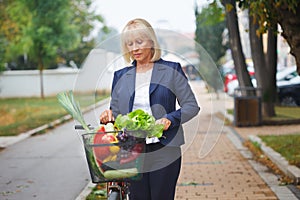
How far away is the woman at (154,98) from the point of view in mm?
4039

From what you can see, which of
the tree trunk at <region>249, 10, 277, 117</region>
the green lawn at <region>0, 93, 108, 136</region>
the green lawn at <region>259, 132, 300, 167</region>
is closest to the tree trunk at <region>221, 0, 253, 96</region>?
the tree trunk at <region>249, 10, 277, 117</region>

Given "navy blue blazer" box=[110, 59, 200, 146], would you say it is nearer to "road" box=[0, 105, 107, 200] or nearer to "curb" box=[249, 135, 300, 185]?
"road" box=[0, 105, 107, 200]

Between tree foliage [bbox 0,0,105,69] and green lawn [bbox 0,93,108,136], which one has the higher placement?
tree foliage [bbox 0,0,105,69]

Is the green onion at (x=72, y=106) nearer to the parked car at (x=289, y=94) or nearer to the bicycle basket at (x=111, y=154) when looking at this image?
the bicycle basket at (x=111, y=154)

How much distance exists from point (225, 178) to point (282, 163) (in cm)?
110

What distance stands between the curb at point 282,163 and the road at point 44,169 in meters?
3.09

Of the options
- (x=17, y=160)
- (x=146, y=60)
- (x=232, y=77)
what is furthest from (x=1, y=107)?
(x=146, y=60)

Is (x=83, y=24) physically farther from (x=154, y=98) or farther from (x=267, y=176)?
Answer: (x=154, y=98)

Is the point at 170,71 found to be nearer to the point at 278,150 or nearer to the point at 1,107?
the point at 278,150

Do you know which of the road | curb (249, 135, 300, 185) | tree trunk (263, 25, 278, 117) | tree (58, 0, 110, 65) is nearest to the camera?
the road

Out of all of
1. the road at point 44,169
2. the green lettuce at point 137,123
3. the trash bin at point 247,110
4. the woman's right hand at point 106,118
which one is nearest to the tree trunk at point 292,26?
the road at point 44,169

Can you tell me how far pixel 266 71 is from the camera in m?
17.2

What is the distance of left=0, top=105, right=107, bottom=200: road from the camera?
8070mm

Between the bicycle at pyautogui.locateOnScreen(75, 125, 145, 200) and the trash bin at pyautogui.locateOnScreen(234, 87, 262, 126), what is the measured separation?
12.7 meters
